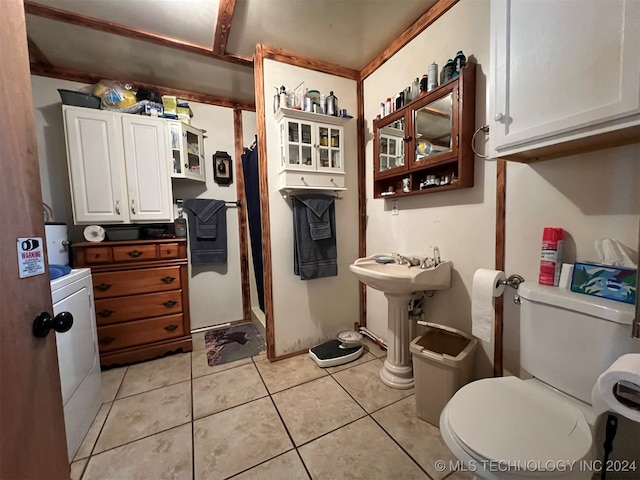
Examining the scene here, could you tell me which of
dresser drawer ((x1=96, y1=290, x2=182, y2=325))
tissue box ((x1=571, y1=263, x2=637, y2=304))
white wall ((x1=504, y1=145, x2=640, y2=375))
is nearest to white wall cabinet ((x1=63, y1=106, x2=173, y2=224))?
dresser drawer ((x1=96, y1=290, x2=182, y2=325))

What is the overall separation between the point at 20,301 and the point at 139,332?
5.47 ft

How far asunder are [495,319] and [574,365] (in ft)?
1.44

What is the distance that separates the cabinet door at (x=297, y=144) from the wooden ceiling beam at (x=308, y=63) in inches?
20.5

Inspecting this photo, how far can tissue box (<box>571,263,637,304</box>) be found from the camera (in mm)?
858

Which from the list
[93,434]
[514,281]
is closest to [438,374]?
[514,281]

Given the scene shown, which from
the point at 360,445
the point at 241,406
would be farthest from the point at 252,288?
the point at 360,445

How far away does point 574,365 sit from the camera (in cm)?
91

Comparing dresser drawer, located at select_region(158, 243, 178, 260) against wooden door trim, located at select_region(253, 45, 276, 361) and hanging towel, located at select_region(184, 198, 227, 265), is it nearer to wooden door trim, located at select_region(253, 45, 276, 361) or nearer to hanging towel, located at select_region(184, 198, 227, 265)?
hanging towel, located at select_region(184, 198, 227, 265)

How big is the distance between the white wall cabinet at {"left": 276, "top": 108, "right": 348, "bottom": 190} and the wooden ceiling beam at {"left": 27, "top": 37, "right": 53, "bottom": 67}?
5.95ft

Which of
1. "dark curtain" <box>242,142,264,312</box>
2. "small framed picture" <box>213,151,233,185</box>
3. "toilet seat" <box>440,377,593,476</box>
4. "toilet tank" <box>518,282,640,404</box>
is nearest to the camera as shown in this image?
"toilet seat" <box>440,377,593,476</box>

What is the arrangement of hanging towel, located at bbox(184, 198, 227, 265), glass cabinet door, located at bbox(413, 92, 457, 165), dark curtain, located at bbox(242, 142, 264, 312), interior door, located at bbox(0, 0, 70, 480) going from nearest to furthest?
1. interior door, located at bbox(0, 0, 70, 480)
2. glass cabinet door, located at bbox(413, 92, 457, 165)
3. dark curtain, located at bbox(242, 142, 264, 312)
4. hanging towel, located at bbox(184, 198, 227, 265)

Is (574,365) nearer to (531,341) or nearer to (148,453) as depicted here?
(531,341)

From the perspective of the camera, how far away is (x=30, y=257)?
651mm

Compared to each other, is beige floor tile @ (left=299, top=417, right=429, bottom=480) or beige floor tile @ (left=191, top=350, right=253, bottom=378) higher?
beige floor tile @ (left=191, top=350, right=253, bottom=378)
